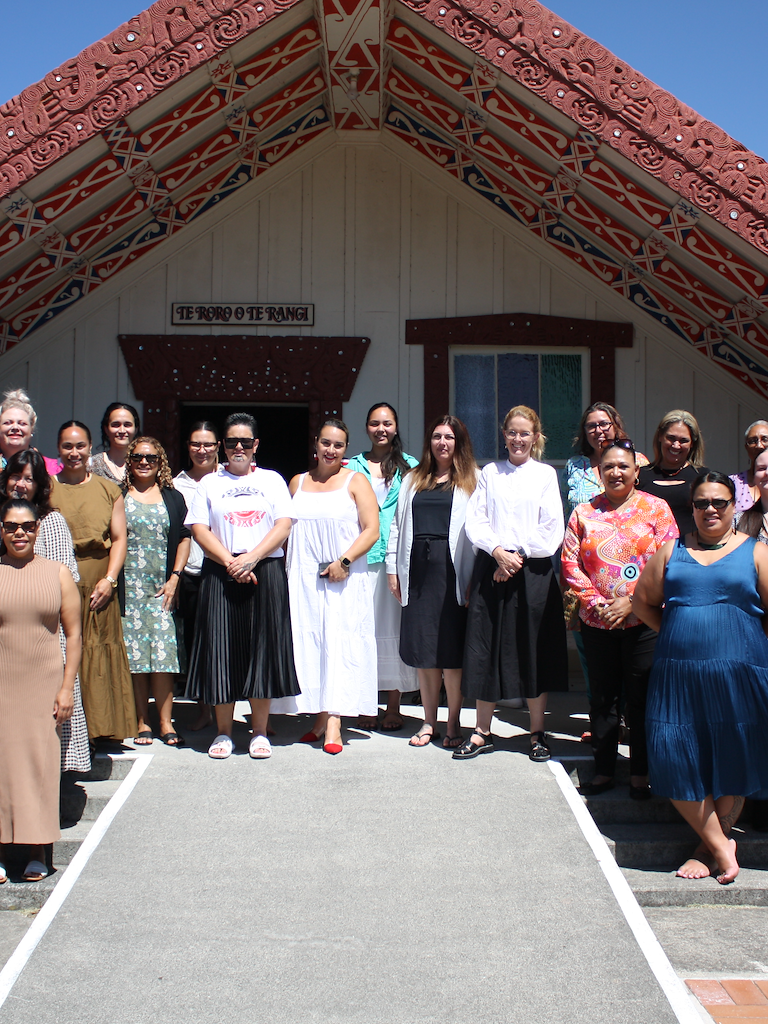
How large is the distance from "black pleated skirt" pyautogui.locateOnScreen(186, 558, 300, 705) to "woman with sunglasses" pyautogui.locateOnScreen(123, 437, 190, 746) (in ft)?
1.04

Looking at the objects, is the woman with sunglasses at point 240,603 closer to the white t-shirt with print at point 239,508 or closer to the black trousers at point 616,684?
the white t-shirt with print at point 239,508

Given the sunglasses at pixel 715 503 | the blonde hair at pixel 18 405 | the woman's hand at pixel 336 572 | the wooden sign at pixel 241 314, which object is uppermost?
the wooden sign at pixel 241 314

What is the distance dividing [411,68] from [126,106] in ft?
6.48

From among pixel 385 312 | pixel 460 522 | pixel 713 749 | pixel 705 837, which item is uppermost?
pixel 385 312

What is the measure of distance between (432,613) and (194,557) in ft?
4.67

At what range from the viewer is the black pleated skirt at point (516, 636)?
4531mm

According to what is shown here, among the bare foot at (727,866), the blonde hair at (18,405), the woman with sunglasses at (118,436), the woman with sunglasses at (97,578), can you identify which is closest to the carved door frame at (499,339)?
the woman with sunglasses at (118,436)

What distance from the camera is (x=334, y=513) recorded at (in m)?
4.86

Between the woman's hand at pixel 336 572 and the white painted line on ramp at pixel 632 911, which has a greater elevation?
the woman's hand at pixel 336 572

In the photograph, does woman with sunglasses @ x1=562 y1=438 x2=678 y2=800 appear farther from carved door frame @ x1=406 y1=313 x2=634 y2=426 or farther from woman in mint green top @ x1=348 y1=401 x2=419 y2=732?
carved door frame @ x1=406 y1=313 x2=634 y2=426

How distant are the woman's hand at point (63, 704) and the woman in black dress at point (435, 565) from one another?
1732mm

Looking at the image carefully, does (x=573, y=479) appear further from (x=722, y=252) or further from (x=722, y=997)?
(x=722, y=997)

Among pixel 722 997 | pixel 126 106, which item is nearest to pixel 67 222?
pixel 126 106

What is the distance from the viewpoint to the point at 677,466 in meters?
4.95
